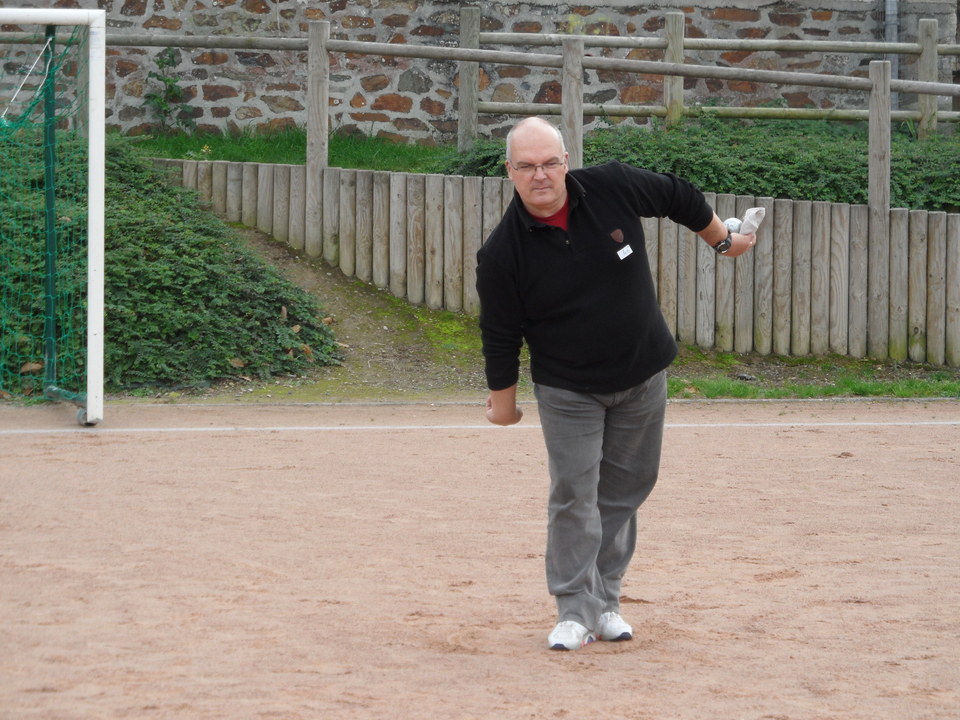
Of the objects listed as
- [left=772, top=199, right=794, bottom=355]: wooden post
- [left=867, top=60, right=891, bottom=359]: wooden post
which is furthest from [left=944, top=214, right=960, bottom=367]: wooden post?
[left=772, top=199, right=794, bottom=355]: wooden post

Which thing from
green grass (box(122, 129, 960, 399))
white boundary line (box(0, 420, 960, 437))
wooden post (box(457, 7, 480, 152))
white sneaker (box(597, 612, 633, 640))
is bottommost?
white sneaker (box(597, 612, 633, 640))

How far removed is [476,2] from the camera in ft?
49.1

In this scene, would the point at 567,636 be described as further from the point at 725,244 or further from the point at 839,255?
the point at 839,255

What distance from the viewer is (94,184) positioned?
9.64 meters

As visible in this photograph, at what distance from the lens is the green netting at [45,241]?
10.4m

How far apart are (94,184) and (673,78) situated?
6.55m

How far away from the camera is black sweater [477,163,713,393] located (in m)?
4.67

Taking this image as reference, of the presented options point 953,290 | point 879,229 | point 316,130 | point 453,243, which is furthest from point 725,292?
point 316,130

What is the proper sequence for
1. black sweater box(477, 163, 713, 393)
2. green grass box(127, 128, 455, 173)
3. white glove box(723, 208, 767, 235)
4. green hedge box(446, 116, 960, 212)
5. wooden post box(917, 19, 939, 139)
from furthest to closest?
wooden post box(917, 19, 939, 139) < green grass box(127, 128, 455, 173) < green hedge box(446, 116, 960, 212) < white glove box(723, 208, 767, 235) < black sweater box(477, 163, 713, 393)

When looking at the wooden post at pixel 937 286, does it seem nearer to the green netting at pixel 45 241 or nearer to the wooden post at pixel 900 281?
the wooden post at pixel 900 281

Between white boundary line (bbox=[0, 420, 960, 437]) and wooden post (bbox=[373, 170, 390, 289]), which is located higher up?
wooden post (bbox=[373, 170, 390, 289])

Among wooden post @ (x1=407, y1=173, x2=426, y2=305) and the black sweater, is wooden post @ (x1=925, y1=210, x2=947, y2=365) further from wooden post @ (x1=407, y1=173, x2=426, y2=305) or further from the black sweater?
the black sweater

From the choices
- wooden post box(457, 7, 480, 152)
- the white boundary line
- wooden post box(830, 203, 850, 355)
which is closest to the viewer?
the white boundary line

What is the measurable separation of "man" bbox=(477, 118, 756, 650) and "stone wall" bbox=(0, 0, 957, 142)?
1011cm
